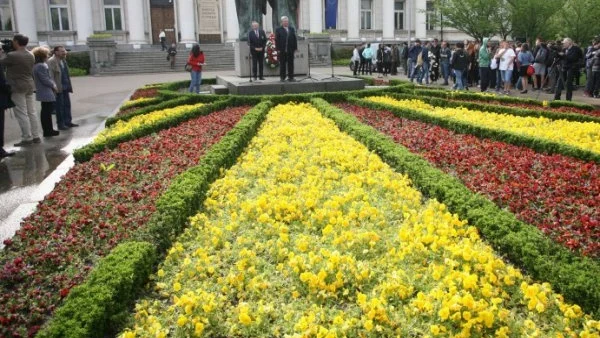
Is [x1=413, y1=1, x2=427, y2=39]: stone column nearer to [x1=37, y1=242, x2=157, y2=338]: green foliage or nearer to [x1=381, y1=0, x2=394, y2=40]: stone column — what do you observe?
[x1=381, y1=0, x2=394, y2=40]: stone column

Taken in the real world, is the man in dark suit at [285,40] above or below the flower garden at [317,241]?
above

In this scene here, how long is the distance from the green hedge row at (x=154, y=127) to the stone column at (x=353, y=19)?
3110cm

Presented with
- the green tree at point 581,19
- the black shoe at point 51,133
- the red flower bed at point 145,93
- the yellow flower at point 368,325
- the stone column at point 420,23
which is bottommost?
the yellow flower at point 368,325

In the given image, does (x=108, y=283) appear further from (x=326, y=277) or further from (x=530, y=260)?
(x=530, y=260)

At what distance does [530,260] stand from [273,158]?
3960mm

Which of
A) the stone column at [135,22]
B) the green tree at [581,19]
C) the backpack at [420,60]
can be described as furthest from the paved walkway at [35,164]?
the stone column at [135,22]

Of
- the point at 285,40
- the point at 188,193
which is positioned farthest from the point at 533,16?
the point at 188,193

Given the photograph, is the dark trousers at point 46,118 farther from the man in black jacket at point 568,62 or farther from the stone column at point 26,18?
the stone column at point 26,18

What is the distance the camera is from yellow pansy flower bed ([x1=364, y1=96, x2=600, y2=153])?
8211mm

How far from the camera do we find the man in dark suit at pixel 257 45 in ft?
49.6

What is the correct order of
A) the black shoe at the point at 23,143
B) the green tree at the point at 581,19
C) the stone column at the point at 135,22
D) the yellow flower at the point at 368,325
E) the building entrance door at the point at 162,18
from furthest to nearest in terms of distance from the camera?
the building entrance door at the point at 162,18 → the stone column at the point at 135,22 → the green tree at the point at 581,19 → the black shoe at the point at 23,143 → the yellow flower at the point at 368,325

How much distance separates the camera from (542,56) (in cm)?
1770

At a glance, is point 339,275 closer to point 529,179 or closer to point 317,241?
point 317,241

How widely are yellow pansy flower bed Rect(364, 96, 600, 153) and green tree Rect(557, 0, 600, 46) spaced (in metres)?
13.7
